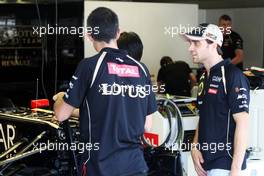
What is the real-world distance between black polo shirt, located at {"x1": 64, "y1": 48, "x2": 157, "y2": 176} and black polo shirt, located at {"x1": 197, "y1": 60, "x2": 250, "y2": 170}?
1.29ft

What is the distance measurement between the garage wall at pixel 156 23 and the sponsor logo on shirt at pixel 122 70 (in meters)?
3.91

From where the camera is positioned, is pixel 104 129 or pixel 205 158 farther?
pixel 205 158

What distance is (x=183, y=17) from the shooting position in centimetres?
694

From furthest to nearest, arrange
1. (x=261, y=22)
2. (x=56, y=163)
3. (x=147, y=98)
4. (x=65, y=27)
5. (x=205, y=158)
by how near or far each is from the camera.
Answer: (x=261, y=22) → (x=65, y=27) → (x=56, y=163) → (x=205, y=158) → (x=147, y=98)

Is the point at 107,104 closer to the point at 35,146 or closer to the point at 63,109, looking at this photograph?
the point at 63,109

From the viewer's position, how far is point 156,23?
6707 millimetres

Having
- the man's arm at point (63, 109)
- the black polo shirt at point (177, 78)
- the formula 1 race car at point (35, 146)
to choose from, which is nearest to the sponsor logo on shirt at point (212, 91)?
the man's arm at point (63, 109)

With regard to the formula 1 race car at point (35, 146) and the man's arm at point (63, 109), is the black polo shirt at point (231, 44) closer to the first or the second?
the formula 1 race car at point (35, 146)

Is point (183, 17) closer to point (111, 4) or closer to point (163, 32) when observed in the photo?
point (163, 32)

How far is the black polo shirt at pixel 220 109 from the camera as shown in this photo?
7.82ft

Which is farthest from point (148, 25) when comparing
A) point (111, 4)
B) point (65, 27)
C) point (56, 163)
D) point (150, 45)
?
point (56, 163)

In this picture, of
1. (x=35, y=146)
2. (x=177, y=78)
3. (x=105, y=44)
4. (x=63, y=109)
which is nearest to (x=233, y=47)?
(x=177, y=78)

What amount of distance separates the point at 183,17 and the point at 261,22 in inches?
136

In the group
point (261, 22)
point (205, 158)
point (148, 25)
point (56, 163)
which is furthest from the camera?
point (261, 22)
